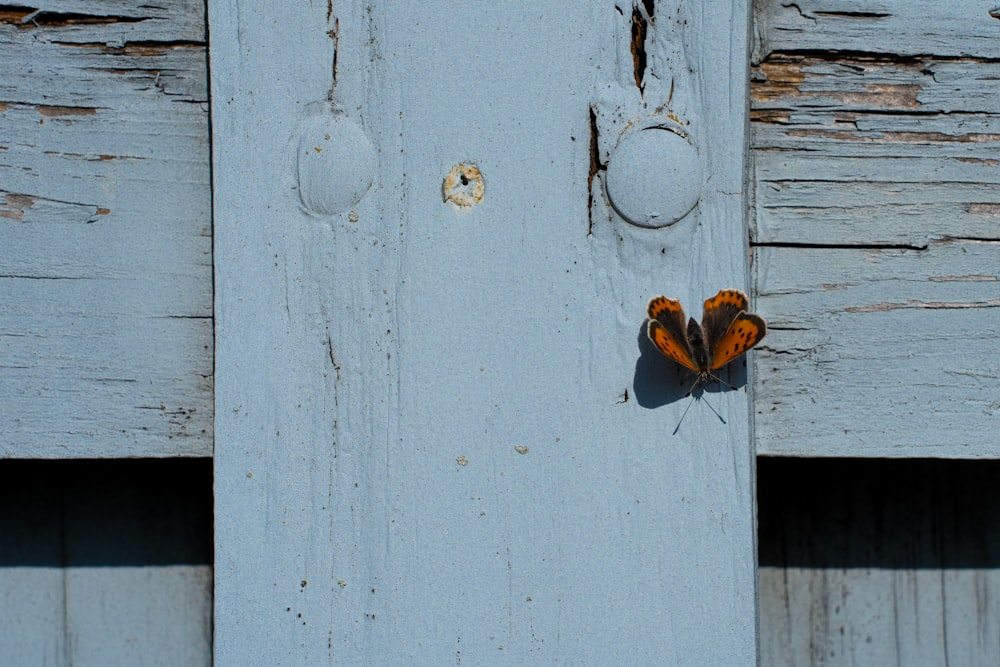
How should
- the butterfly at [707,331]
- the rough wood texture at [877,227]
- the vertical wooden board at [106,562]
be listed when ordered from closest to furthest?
1. the butterfly at [707,331]
2. the rough wood texture at [877,227]
3. the vertical wooden board at [106,562]

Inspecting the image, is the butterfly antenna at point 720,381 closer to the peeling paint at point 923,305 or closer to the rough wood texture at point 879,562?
the peeling paint at point 923,305

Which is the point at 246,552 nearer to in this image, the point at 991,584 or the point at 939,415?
the point at 939,415

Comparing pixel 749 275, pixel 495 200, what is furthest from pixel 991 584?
pixel 495 200

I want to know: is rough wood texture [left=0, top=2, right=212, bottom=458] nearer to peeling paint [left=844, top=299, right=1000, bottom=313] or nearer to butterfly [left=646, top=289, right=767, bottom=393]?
butterfly [left=646, top=289, right=767, bottom=393]

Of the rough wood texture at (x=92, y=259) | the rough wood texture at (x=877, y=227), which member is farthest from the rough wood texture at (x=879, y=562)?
the rough wood texture at (x=92, y=259)

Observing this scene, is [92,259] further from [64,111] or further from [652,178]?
[652,178]

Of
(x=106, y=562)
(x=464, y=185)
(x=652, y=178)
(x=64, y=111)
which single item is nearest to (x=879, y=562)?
(x=652, y=178)
